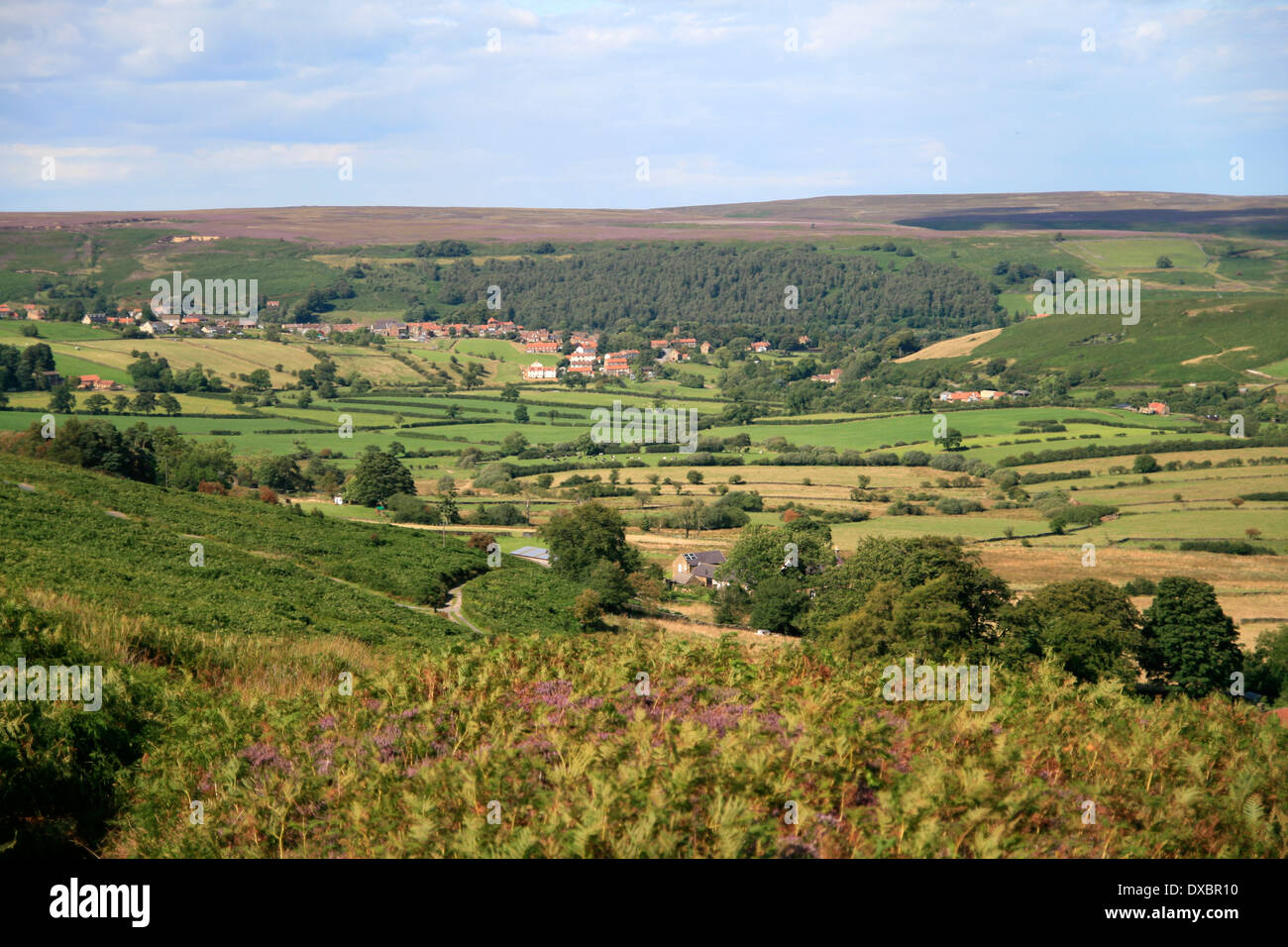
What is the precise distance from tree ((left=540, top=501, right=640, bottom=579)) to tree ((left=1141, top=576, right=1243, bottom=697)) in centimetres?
2166

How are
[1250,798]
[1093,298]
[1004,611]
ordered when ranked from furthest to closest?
[1093,298], [1004,611], [1250,798]

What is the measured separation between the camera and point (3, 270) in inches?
7185

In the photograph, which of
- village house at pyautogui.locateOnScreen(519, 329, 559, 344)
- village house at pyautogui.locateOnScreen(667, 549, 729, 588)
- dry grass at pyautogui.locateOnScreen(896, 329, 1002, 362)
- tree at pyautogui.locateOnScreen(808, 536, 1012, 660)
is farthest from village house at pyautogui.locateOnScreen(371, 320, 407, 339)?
tree at pyautogui.locateOnScreen(808, 536, 1012, 660)

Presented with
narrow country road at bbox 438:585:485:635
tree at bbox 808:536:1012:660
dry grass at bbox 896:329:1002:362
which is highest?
dry grass at bbox 896:329:1002:362

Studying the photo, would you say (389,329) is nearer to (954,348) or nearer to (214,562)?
(954,348)

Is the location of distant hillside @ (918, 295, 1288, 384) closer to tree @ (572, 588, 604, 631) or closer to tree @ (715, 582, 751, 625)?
tree @ (715, 582, 751, 625)

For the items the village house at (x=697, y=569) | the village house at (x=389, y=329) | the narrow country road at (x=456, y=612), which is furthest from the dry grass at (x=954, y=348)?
the narrow country road at (x=456, y=612)

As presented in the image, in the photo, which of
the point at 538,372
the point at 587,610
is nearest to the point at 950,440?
the point at 587,610

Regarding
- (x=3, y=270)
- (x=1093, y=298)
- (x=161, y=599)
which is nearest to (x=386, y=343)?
(x=3, y=270)

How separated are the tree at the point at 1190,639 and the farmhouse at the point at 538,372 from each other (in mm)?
113193

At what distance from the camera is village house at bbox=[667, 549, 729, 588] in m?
50.4
